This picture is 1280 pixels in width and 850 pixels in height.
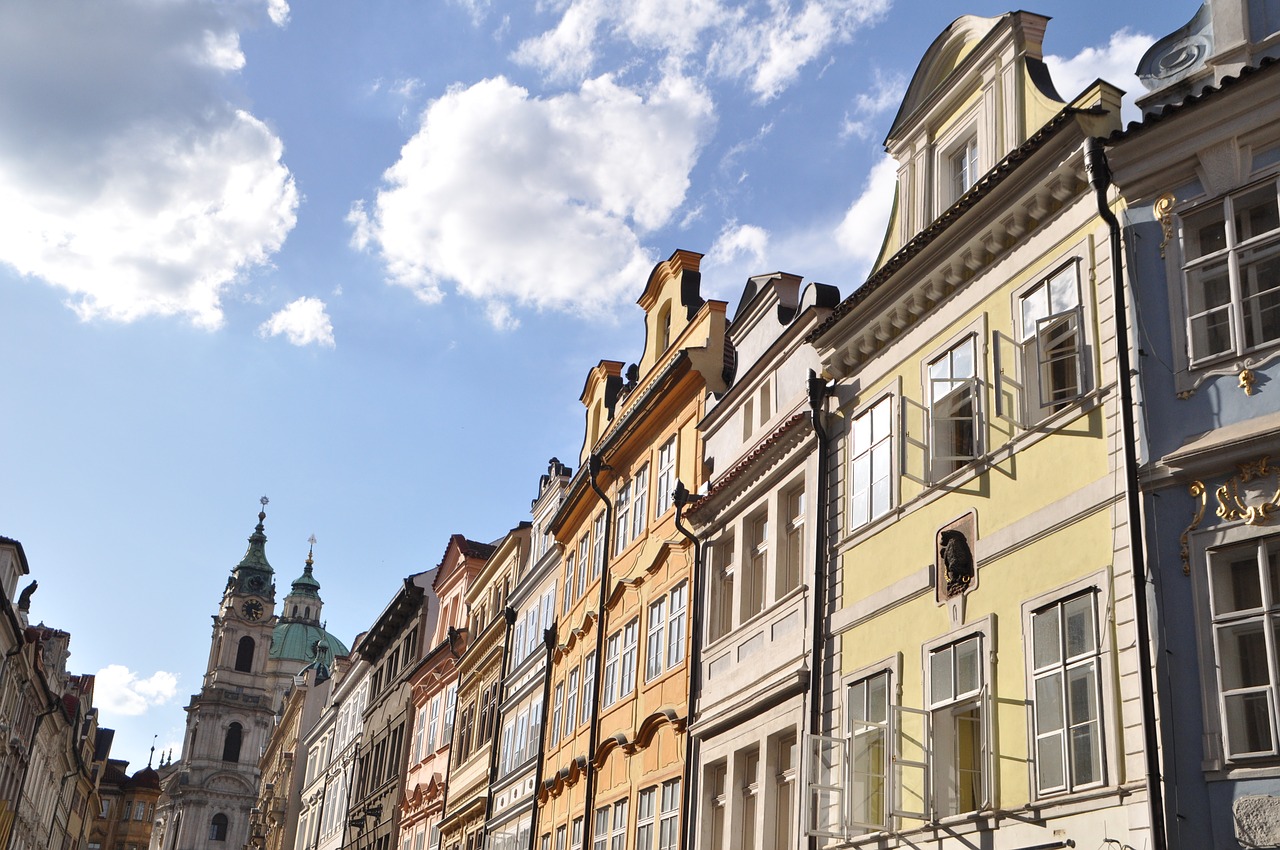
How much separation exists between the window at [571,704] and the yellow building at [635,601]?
49 millimetres

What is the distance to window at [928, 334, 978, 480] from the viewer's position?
16.6 metres

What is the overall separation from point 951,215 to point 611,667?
14688mm

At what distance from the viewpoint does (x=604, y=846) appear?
2702 centimetres

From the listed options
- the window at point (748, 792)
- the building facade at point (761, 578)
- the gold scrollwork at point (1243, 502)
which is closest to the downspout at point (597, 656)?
the building facade at point (761, 578)

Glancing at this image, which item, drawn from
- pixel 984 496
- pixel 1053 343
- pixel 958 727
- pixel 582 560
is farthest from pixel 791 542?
pixel 582 560

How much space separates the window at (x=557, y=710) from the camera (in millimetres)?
32188

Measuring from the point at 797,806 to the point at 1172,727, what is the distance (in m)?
8.00

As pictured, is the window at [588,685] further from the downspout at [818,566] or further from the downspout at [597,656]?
the downspout at [818,566]

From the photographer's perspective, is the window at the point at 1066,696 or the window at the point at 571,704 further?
the window at the point at 571,704

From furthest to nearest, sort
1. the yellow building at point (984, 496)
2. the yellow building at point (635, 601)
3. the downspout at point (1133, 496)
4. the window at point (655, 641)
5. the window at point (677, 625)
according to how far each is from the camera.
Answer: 1. the window at point (655, 641)
2. the yellow building at point (635, 601)
3. the window at point (677, 625)
4. the yellow building at point (984, 496)
5. the downspout at point (1133, 496)

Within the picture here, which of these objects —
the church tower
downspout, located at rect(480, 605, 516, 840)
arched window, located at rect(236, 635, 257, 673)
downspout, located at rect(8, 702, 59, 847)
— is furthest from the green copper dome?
downspout, located at rect(480, 605, 516, 840)

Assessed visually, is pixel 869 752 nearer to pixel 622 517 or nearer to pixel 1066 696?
pixel 1066 696

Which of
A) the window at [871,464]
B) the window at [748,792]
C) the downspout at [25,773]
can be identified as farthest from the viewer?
the downspout at [25,773]

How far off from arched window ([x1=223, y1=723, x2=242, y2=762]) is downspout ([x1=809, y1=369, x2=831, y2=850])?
138 m
